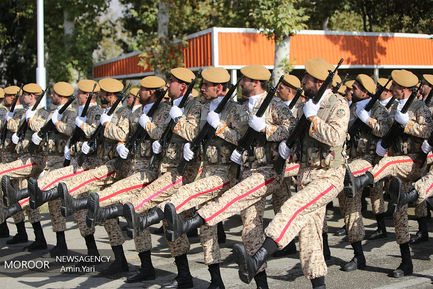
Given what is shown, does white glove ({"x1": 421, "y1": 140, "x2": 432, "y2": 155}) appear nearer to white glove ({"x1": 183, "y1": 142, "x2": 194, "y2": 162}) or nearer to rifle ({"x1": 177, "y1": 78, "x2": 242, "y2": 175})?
rifle ({"x1": 177, "y1": 78, "x2": 242, "y2": 175})

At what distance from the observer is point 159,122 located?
6547 millimetres

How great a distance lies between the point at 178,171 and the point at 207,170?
416mm

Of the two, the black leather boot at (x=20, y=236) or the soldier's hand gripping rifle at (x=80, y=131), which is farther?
the black leather boot at (x=20, y=236)

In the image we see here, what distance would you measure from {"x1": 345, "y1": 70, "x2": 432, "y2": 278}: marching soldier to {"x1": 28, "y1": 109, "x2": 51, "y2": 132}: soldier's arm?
4.49 meters

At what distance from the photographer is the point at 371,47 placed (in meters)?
21.2

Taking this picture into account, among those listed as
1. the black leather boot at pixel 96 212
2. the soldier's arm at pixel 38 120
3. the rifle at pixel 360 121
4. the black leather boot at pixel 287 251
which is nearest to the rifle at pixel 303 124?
the rifle at pixel 360 121

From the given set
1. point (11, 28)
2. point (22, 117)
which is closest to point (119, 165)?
point (22, 117)

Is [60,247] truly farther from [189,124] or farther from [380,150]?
[380,150]

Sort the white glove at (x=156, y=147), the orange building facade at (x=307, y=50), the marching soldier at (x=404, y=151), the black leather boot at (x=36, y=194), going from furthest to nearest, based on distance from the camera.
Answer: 1. the orange building facade at (x=307, y=50)
2. the white glove at (x=156, y=147)
3. the black leather boot at (x=36, y=194)
4. the marching soldier at (x=404, y=151)

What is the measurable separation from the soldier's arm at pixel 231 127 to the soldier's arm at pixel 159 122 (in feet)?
2.90

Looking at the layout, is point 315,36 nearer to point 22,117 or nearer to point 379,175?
point 22,117

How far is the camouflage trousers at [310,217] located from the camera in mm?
4828

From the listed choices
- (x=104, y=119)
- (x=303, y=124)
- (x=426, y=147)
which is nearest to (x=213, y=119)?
(x=303, y=124)

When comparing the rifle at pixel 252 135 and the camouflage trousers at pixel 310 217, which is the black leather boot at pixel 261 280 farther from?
the rifle at pixel 252 135
